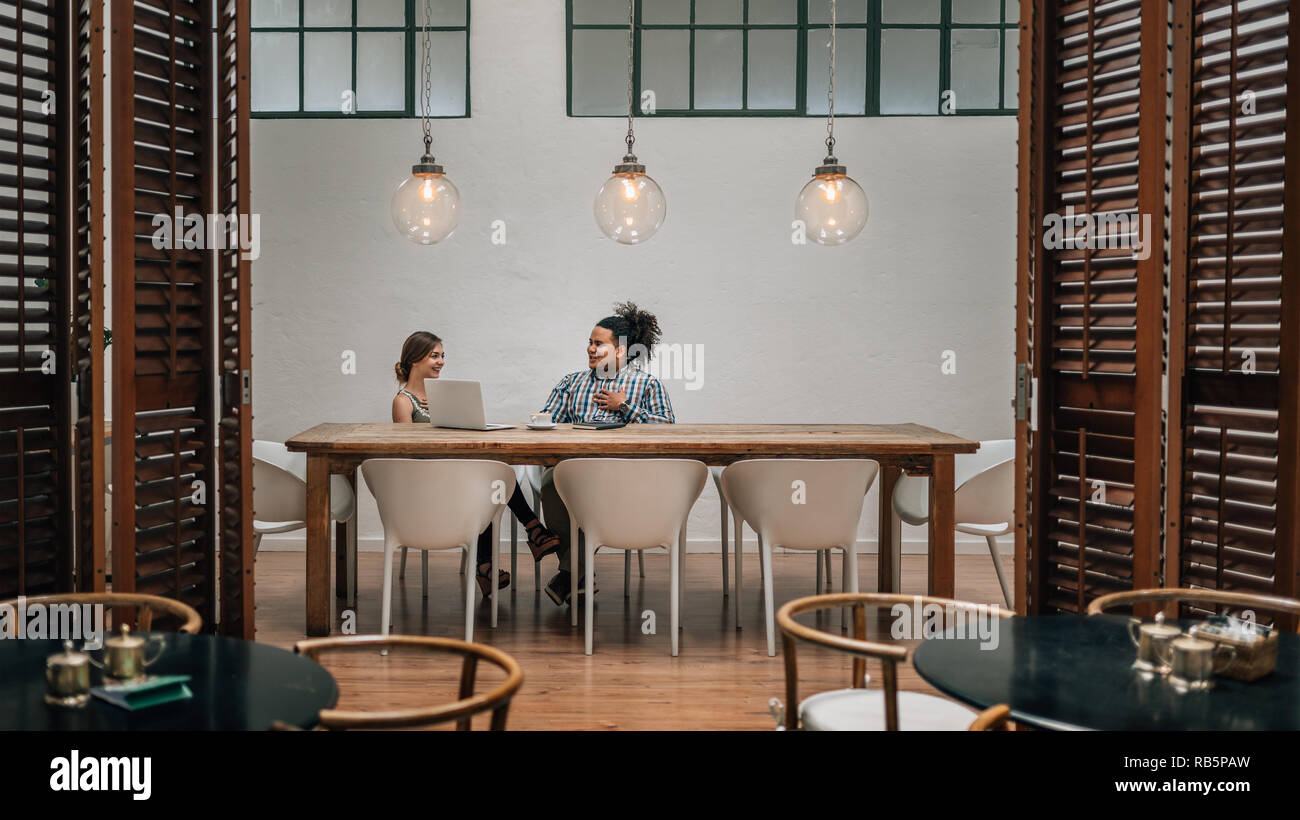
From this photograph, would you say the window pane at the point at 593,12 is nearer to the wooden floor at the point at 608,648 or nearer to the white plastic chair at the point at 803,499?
the wooden floor at the point at 608,648

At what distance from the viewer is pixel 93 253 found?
315 centimetres

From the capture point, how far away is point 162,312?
3459 millimetres

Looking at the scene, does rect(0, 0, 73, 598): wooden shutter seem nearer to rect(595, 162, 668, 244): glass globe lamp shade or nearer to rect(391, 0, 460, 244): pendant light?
rect(391, 0, 460, 244): pendant light

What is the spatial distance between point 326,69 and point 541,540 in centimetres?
332

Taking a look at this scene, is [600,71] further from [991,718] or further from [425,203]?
[991,718]

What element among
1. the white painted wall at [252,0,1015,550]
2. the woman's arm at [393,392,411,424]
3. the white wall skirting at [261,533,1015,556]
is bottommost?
the white wall skirting at [261,533,1015,556]

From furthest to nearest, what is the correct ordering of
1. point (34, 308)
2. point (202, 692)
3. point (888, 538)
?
point (888, 538)
point (34, 308)
point (202, 692)

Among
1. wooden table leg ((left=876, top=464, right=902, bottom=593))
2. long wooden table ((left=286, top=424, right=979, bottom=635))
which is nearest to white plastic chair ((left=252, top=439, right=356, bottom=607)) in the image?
long wooden table ((left=286, top=424, right=979, bottom=635))

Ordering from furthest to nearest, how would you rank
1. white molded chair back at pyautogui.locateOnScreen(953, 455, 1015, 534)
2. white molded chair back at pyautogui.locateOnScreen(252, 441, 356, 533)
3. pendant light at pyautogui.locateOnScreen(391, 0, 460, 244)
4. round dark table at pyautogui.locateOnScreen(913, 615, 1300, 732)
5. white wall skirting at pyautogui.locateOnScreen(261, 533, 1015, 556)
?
white wall skirting at pyautogui.locateOnScreen(261, 533, 1015, 556) → white molded chair back at pyautogui.locateOnScreen(953, 455, 1015, 534) → white molded chair back at pyautogui.locateOnScreen(252, 441, 356, 533) → pendant light at pyautogui.locateOnScreen(391, 0, 460, 244) → round dark table at pyautogui.locateOnScreen(913, 615, 1300, 732)

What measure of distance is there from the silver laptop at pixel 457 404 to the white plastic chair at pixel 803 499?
111cm

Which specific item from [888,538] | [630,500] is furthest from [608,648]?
[888,538]

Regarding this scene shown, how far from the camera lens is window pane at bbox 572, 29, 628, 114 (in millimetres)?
6211

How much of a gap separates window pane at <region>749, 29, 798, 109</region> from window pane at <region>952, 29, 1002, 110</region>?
0.97 meters
